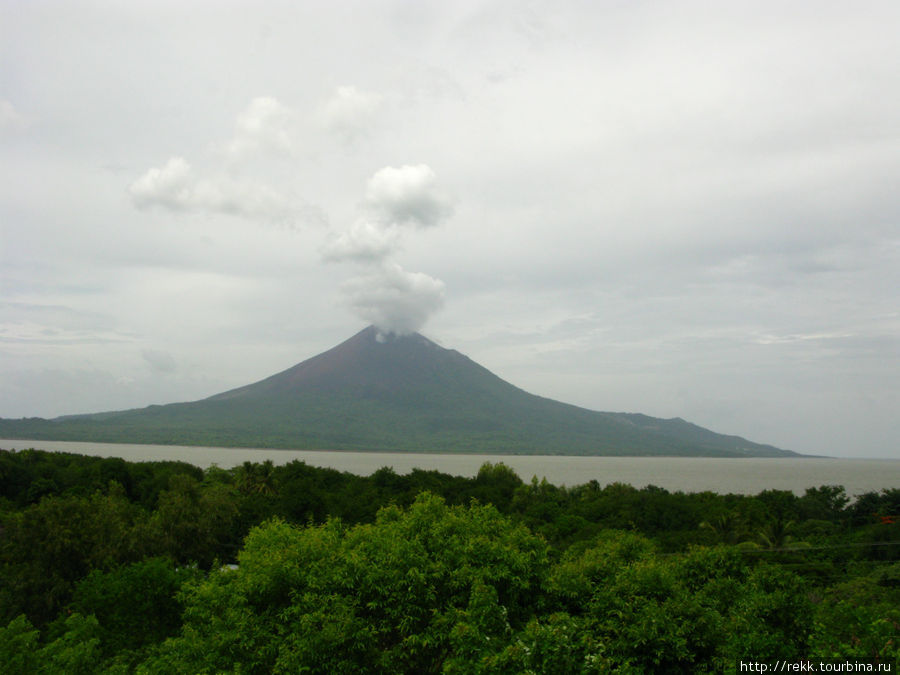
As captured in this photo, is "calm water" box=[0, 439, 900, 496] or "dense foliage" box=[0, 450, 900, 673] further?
"calm water" box=[0, 439, 900, 496]

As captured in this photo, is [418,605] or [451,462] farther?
[451,462]

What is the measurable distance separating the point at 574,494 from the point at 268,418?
456 ft

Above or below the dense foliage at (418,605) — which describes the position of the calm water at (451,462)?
below

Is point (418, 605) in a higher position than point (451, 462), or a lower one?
higher

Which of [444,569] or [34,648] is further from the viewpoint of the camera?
[34,648]

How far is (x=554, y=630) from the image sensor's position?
8203 millimetres

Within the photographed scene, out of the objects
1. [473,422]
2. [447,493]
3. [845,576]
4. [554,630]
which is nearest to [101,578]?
[554,630]

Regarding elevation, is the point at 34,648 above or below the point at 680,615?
below

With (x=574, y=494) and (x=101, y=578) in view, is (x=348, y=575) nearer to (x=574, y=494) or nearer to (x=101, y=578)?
(x=101, y=578)

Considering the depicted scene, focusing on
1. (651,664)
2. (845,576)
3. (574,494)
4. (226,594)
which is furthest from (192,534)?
(574,494)

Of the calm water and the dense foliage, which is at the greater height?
the dense foliage

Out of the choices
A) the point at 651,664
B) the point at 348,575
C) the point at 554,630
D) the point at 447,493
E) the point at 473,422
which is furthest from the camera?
the point at 473,422

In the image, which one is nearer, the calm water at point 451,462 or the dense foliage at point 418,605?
the dense foliage at point 418,605

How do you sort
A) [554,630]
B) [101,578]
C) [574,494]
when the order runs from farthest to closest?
[574,494] → [101,578] → [554,630]
